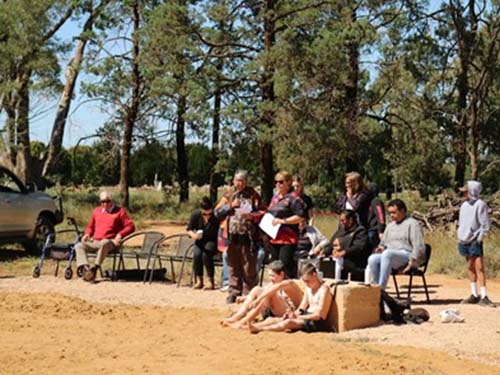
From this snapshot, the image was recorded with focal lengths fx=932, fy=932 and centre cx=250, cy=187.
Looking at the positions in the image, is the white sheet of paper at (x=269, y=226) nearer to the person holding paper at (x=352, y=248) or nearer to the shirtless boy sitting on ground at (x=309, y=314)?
the person holding paper at (x=352, y=248)

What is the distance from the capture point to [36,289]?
1351 centimetres

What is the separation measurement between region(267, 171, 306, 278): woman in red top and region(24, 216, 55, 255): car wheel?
7.59m

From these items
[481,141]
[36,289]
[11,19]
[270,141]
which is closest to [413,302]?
[36,289]

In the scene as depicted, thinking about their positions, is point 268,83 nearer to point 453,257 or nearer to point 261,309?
point 453,257

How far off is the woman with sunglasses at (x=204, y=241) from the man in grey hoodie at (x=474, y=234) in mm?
3608

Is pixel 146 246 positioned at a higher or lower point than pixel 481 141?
lower

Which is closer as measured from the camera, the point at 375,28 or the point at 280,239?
the point at 280,239

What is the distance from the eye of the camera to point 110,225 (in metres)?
14.7

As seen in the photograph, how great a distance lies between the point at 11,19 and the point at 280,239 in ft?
57.0

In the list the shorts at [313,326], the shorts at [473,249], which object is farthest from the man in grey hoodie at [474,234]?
the shorts at [313,326]

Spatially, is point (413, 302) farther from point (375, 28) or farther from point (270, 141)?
point (375, 28)

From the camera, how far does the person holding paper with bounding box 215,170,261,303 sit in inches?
467

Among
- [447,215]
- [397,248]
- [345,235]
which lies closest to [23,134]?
[447,215]

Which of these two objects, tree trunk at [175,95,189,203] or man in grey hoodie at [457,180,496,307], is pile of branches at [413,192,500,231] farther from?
tree trunk at [175,95,189,203]
